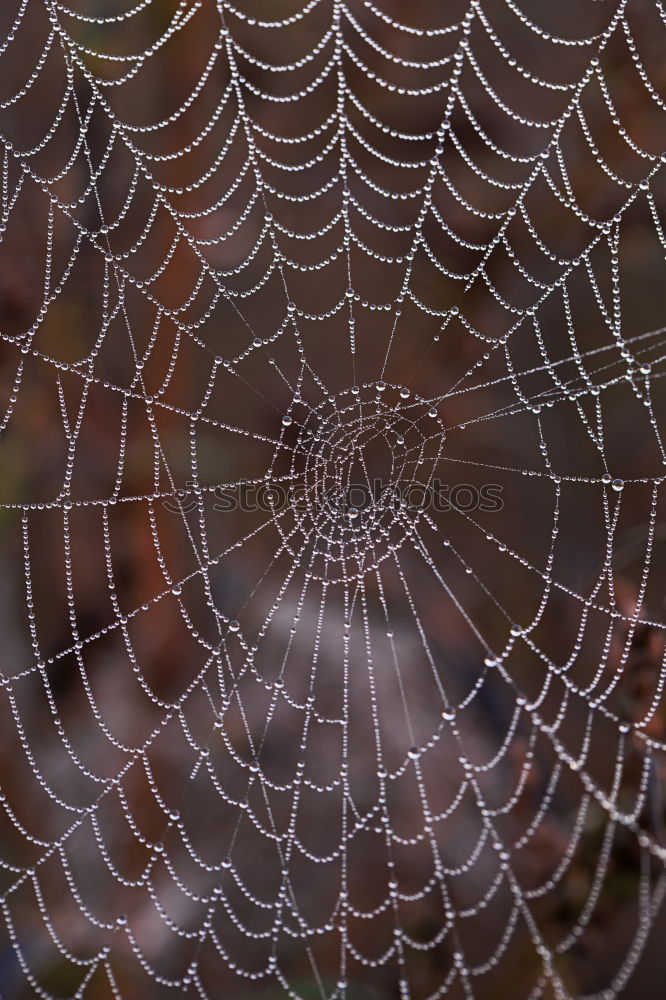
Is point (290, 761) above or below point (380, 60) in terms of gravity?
below

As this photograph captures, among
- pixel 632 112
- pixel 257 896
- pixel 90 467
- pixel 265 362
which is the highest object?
pixel 632 112

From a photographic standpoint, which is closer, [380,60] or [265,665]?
[380,60]

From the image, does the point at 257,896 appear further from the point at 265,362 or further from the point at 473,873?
the point at 265,362

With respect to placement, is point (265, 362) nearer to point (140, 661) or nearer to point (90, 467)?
point (90, 467)

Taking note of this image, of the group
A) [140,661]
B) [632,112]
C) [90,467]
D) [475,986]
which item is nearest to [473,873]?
[475,986]

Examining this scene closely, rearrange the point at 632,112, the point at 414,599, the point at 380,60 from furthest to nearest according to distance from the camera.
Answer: the point at 414,599, the point at 380,60, the point at 632,112

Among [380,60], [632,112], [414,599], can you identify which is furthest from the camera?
[414,599]

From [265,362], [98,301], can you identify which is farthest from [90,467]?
[265,362]
